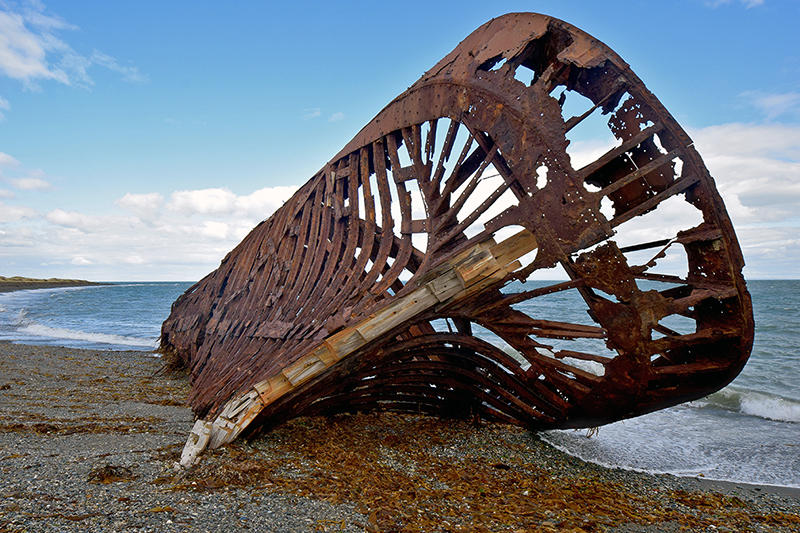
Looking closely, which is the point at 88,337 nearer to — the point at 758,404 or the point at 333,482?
the point at 333,482

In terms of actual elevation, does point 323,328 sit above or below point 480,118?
below

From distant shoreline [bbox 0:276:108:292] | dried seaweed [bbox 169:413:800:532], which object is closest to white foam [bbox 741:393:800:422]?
dried seaweed [bbox 169:413:800:532]

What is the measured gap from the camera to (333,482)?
4.64 metres

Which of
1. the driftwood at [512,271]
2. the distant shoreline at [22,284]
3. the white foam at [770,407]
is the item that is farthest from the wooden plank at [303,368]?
the distant shoreline at [22,284]

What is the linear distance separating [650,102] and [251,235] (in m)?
8.49

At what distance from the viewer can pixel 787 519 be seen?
5.02 m

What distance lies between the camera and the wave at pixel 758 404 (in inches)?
415

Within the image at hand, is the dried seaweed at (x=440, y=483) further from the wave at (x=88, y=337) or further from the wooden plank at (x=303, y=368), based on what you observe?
the wave at (x=88, y=337)

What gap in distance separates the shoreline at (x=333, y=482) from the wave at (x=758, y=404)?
203 inches

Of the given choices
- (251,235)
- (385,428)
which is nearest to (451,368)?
(385,428)

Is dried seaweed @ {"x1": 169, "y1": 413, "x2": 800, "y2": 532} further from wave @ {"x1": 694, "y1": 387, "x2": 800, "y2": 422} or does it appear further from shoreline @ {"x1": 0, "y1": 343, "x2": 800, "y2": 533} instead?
wave @ {"x1": 694, "y1": 387, "x2": 800, "y2": 422}

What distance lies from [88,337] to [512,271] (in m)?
23.5

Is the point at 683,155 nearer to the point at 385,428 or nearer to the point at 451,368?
the point at 451,368

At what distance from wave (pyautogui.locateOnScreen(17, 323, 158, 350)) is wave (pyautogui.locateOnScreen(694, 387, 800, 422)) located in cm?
1884
